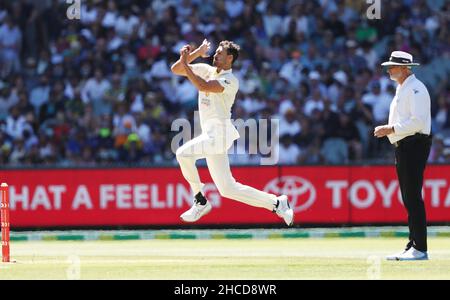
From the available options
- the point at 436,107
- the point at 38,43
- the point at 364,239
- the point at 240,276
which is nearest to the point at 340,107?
the point at 436,107

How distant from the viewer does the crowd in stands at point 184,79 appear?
19.8 metres

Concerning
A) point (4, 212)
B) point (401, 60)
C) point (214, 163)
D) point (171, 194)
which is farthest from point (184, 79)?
point (4, 212)

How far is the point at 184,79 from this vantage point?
21.2m

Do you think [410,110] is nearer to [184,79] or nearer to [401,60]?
[401,60]

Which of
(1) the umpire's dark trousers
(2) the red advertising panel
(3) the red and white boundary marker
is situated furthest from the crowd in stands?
(3) the red and white boundary marker

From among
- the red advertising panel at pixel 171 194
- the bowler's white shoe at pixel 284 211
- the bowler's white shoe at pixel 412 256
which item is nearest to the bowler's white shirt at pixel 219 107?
the bowler's white shoe at pixel 284 211

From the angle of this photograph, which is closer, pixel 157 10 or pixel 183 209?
pixel 183 209

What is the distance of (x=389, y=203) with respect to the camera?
17484 millimetres

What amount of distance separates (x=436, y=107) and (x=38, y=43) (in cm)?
759

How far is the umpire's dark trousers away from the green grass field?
0.34 m

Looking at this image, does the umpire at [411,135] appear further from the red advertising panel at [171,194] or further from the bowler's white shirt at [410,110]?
the red advertising panel at [171,194]

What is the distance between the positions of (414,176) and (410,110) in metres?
0.63

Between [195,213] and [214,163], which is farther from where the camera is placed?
[195,213]
